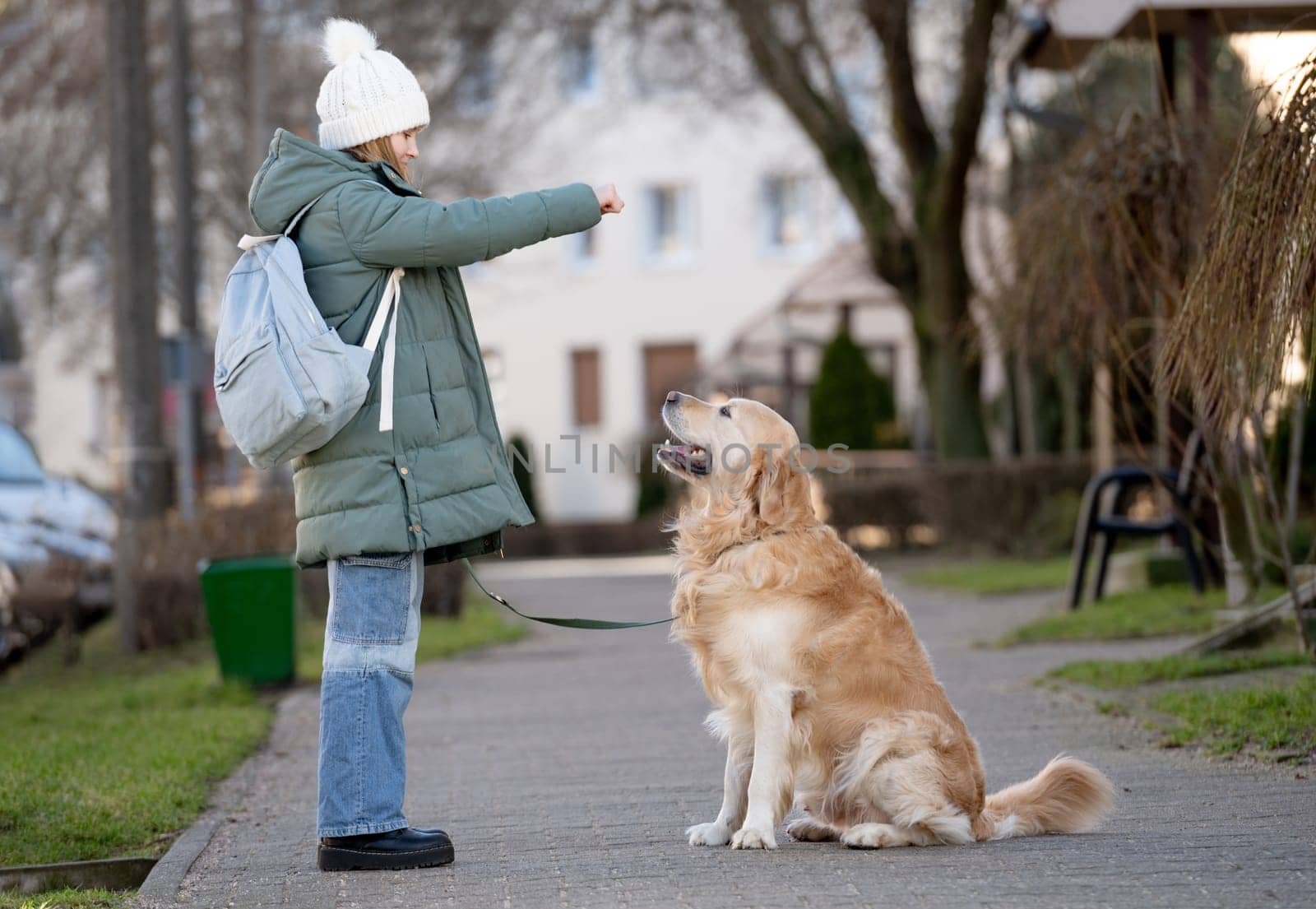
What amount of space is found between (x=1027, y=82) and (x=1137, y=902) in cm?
2345

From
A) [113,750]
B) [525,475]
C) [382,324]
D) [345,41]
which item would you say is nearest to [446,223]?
[382,324]

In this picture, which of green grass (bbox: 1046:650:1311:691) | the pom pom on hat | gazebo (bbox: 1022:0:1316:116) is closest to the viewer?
the pom pom on hat

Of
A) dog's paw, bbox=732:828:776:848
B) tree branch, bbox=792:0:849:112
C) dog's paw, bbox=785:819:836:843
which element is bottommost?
dog's paw, bbox=785:819:836:843

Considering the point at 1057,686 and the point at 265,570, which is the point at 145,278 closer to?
the point at 265,570

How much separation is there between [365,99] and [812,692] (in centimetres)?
Answer: 214

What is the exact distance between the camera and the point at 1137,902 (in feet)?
13.3

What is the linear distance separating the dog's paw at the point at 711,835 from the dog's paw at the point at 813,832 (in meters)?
0.25

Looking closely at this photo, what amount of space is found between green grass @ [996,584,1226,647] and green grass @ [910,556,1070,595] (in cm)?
291

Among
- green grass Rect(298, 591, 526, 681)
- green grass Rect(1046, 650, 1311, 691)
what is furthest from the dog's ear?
green grass Rect(298, 591, 526, 681)

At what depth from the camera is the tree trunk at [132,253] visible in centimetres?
1338

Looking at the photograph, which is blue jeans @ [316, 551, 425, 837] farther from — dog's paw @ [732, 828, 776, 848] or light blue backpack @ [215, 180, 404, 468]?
dog's paw @ [732, 828, 776, 848]

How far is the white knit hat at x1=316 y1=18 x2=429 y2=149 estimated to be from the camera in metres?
4.87

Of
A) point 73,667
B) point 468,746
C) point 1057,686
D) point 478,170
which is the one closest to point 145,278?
point 73,667

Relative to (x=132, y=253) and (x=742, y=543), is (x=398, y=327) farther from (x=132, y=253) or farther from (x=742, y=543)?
(x=132, y=253)
